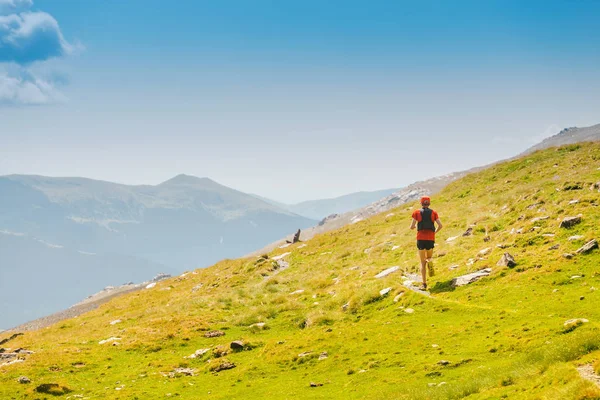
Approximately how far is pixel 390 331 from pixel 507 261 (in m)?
7.51

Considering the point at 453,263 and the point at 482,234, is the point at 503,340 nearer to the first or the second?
the point at 453,263

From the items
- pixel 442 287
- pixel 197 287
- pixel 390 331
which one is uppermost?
pixel 442 287

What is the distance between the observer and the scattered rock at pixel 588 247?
63.2ft

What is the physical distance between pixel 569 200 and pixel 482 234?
18.0ft

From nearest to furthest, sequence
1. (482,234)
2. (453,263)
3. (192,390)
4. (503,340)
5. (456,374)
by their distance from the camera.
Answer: (456,374)
(503,340)
(192,390)
(453,263)
(482,234)

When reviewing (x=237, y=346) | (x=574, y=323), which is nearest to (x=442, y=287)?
(x=574, y=323)

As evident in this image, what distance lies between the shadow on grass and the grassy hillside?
13 cm

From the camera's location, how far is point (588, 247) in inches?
760

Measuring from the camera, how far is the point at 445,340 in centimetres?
1557

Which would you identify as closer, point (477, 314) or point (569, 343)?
point (569, 343)

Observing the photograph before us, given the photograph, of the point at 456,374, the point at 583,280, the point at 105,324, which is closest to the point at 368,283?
the point at 583,280

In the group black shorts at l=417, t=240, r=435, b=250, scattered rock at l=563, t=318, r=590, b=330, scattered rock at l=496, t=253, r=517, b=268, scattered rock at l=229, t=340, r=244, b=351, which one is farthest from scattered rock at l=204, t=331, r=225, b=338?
scattered rock at l=563, t=318, r=590, b=330

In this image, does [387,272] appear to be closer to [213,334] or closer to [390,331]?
[390,331]

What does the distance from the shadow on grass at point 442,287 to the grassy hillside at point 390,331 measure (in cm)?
13
